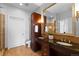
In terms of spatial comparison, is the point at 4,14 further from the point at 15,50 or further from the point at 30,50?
the point at 30,50

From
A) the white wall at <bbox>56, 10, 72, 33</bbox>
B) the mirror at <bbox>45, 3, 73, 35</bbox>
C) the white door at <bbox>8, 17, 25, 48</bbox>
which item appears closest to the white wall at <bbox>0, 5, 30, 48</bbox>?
the white door at <bbox>8, 17, 25, 48</bbox>

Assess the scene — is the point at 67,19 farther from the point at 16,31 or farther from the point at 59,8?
the point at 16,31

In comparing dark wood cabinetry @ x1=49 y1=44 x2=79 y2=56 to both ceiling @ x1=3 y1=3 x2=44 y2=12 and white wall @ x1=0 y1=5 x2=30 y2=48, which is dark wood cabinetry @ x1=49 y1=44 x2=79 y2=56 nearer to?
white wall @ x1=0 y1=5 x2=30 y2=48

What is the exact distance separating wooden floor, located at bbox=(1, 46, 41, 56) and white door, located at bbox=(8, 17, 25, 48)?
8 cm

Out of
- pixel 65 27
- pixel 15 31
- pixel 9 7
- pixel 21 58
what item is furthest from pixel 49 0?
pixel 21 58

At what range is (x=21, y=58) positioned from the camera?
71.4 inches

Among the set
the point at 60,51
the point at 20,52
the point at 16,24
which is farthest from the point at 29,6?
the point at 60,51

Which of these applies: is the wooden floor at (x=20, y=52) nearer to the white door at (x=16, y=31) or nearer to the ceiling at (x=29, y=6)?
the white door at (x=16, y=31)

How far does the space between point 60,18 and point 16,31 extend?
2.79 feet

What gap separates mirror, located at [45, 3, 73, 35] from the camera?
1.86 metres

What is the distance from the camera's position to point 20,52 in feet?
5.99

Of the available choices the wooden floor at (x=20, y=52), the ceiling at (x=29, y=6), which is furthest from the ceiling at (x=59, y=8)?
the wooden floor at (x=20, y=52)

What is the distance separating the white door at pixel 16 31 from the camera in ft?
5.94

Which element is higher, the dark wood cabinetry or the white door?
the white door
